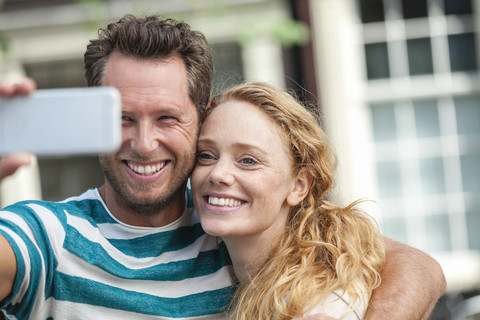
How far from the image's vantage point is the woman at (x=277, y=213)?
194 cm

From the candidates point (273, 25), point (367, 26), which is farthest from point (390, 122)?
point (273, 25)

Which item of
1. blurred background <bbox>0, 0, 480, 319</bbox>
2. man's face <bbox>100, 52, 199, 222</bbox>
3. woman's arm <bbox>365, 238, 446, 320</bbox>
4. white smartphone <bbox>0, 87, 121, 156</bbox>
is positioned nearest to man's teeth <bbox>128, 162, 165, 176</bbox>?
man's face <bbox>100, 52, 199, 222</bbox>

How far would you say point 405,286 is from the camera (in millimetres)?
2057

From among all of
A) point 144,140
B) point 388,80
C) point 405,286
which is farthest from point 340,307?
point 388,80

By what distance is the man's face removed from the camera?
76.2 inches

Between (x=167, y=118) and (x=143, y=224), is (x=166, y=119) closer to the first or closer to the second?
(x=167, y=118)

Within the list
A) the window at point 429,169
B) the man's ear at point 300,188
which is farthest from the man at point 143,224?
the window at point 429,169

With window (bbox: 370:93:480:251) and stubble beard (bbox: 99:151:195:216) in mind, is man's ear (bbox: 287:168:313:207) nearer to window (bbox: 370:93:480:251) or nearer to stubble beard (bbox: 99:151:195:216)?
stubble beard (bbox: 99:151:195:216)

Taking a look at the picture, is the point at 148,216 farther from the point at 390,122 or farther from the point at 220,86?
the point at 390,122

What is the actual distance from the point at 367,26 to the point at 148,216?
403cm

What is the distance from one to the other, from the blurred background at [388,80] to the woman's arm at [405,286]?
10.1ft

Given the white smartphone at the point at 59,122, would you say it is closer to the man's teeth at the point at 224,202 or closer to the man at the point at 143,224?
the man at the point at 143,224

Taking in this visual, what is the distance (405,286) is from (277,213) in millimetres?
456

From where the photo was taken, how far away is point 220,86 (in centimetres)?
256
